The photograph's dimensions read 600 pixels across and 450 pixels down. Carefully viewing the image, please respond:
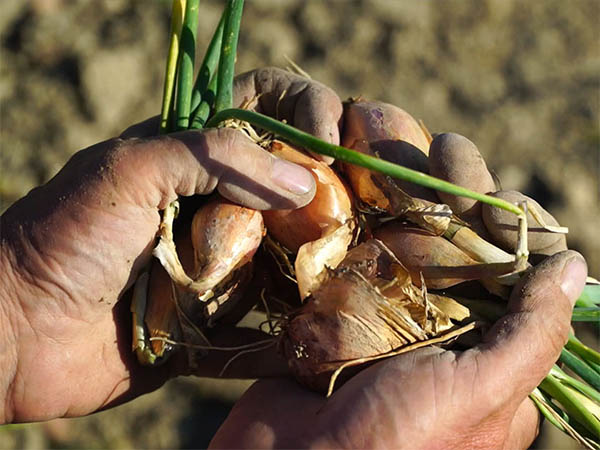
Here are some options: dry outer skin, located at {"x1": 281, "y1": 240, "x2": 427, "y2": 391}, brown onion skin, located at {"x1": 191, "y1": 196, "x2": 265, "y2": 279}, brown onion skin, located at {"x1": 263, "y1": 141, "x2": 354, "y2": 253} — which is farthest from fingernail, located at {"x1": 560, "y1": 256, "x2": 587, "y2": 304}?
brown onion skin, located at {"x1": 191, "y1": 196, "x2": 265, "y2": 279}

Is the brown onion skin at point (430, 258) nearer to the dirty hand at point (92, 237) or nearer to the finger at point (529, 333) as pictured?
the finger at point (529, 333)

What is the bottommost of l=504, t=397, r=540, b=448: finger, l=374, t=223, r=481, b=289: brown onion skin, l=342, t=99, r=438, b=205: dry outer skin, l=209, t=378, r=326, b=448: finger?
l=504, t=397, r=540, b=448: finger

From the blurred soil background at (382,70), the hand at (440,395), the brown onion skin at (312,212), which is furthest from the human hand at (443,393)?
the blurred soil background at (382,70)

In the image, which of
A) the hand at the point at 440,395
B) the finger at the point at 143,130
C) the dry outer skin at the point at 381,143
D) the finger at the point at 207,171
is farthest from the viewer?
the finger at the point at 143,130

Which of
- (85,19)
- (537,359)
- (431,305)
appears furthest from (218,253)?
(85,19)

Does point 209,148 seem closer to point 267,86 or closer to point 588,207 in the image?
point 267,86

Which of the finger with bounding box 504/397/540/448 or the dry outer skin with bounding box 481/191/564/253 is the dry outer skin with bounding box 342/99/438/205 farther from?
the finger with bounding box 504/397/540/448
